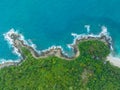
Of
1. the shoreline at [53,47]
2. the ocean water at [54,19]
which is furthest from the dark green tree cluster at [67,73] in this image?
the ocean water at [54,19]

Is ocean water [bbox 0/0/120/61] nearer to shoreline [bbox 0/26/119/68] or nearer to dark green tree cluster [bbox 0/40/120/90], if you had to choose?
shoreline [bbox 0/26/119/68]

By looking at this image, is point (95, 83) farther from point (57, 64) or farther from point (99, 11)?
point (99, 11)

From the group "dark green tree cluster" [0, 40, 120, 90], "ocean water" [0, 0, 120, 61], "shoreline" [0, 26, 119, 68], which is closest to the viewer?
"dark green tree cluster" [0, 40, 120, 90]

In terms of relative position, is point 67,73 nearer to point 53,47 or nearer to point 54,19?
point 53,47

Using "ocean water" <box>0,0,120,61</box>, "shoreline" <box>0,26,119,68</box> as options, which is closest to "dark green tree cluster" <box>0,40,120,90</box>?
"shoreline" <box>0,26,119,68</box>

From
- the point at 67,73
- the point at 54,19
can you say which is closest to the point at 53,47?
the point at 54,19

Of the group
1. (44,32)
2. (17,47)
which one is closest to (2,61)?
(17,47)

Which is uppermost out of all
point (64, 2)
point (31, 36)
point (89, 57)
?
point (64, 2)
